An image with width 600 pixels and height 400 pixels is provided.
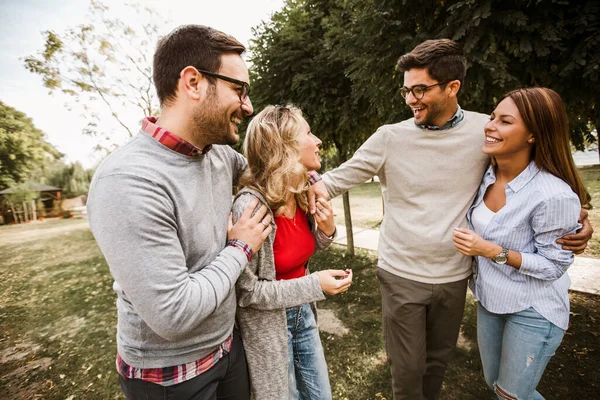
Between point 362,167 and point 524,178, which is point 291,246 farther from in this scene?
point 524,178

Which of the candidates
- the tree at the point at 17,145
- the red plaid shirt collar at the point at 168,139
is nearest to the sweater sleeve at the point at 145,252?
the red plaid shirt collar at the point at 168,139

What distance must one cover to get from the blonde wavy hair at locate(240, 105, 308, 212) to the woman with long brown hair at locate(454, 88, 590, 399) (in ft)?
3.77

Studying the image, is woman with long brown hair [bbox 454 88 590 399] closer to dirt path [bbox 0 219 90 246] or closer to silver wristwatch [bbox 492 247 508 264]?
silver wristwatch [bbox 492 247 508 264]

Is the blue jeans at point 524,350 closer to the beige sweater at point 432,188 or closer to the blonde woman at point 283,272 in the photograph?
the beige sweater at point 432,188

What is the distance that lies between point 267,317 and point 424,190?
1487mm

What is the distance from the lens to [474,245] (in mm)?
1887

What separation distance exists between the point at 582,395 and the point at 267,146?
393cm

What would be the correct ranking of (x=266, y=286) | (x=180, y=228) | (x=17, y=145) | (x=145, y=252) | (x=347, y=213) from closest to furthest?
(x=145, y=252) → (x=180, y=228) → (x=266, y=286) → (x=347, y=213) → (x=17, y=145)

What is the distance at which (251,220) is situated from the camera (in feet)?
5.26

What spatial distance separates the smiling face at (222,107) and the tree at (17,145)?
66.8 feet

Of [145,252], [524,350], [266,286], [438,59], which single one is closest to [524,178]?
[438,59]

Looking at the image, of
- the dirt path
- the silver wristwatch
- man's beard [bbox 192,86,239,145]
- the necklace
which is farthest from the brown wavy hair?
the dirt path

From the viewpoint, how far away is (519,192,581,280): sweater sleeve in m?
1.83

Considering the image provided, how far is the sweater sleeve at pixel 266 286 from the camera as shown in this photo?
1.68m
